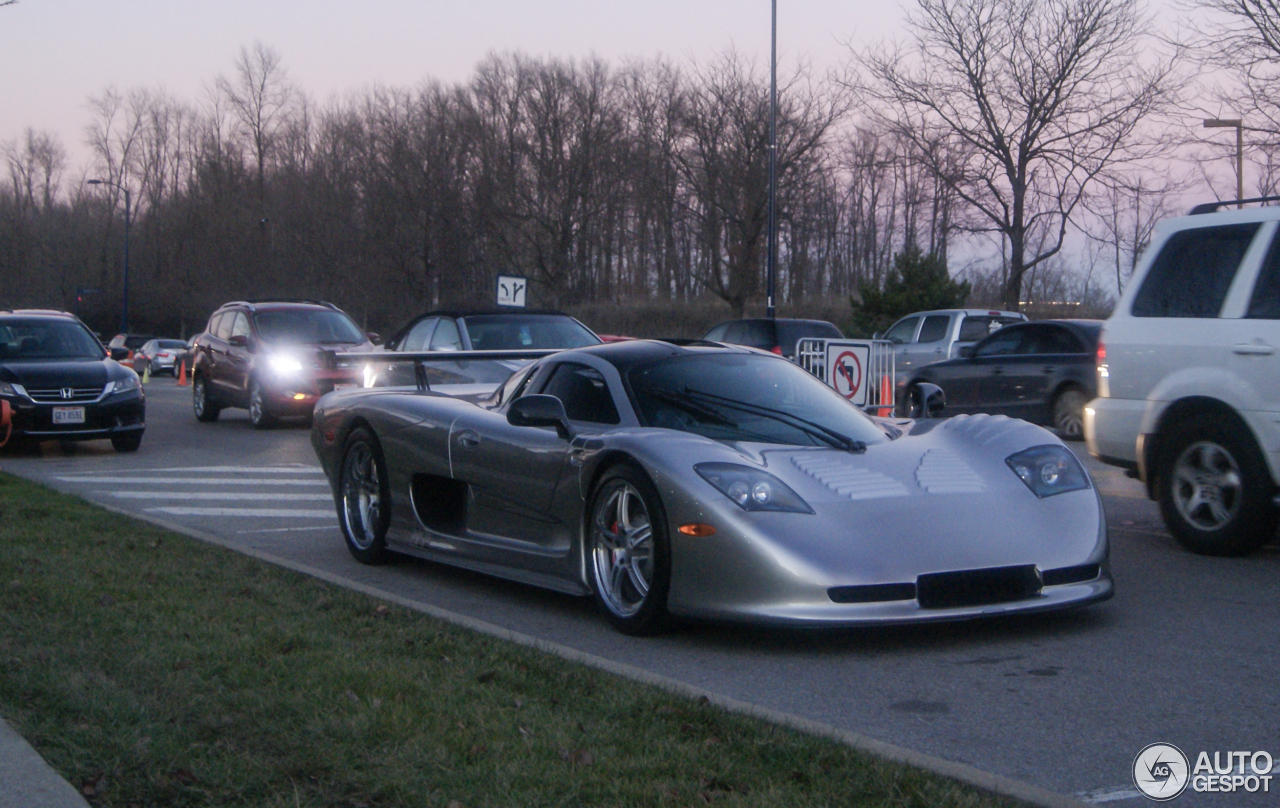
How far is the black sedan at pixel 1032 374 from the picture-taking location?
50.6 feet

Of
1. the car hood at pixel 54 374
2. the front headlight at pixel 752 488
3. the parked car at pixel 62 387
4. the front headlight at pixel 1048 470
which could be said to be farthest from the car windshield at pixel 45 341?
the front headlight at pixel 1048 470

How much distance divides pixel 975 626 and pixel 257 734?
3066 millimetres

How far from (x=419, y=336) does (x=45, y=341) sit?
4601 mm

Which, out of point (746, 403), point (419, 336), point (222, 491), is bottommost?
point (222, 491)

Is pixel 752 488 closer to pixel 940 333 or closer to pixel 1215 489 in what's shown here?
pixel 1215 489

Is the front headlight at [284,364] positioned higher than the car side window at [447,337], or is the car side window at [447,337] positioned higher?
the car side window at [447,337]

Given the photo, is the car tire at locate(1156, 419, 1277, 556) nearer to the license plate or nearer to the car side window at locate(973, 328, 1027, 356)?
the car side window at locate(973, 328, 1027, 356)

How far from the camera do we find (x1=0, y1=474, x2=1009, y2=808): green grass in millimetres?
3387

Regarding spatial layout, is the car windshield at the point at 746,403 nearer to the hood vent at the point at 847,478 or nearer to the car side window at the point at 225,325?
the hood vent at the point at 847,478

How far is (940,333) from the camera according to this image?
71.4 feet

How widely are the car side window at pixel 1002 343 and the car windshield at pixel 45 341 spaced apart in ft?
37.1

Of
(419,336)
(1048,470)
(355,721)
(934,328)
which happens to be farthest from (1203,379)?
(934,328)

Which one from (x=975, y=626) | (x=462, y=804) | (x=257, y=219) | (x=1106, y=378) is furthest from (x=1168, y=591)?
(x=257, y=219)

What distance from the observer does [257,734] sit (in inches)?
153
